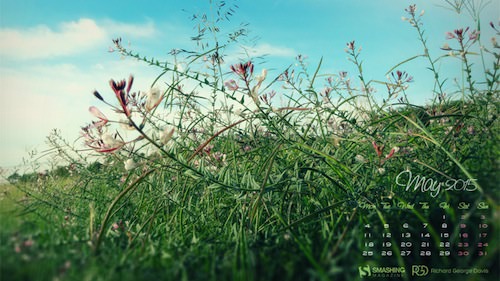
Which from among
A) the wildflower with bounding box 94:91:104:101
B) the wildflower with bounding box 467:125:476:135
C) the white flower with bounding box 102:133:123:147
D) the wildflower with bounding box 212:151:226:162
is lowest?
the white flower with bounding box 102:133:123:147

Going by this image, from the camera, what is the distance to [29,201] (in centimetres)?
244

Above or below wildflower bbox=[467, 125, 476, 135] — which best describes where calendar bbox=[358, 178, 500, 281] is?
below

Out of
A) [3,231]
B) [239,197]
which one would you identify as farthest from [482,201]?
[3,231]

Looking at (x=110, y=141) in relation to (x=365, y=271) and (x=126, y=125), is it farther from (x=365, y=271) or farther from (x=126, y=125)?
(x=365, y=271)

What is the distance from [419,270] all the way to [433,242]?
166 mm

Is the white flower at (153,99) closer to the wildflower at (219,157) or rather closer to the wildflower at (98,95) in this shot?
the wildflower at (98,95)

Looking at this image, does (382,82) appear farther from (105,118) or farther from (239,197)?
(105,118)

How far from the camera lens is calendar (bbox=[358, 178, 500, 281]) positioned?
1027mm

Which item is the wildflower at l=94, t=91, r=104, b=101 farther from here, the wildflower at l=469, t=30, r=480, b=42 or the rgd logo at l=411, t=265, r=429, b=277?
the wildflower at l=469, t=30, r=480, b=42

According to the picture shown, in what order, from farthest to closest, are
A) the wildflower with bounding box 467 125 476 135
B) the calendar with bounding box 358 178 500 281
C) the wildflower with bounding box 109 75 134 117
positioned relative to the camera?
1. the wildflower with bounding box 467 125 476 135
2. the wildflower with bounding box 109 75 134 117
3. the calendar with bounding box 358 178 500 281

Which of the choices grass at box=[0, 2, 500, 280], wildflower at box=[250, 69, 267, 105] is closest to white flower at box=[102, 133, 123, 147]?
grass at box=[0, 2, 500, 280]

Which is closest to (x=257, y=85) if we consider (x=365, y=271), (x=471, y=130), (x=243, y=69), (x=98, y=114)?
(x=243, y=69)

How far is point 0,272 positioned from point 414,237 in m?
1.20

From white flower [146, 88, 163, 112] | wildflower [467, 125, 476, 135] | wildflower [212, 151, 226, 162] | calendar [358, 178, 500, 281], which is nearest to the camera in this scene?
calendar [358, 178, 500, 281]
